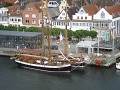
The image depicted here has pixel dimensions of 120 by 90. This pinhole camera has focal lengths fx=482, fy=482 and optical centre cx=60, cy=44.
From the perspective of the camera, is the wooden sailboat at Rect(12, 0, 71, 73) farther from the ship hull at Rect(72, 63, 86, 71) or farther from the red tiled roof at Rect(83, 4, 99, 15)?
the red tiled roof at Rect(83, 4, 99, 15)

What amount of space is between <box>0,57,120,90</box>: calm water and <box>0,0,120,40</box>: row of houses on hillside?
11.0 meters

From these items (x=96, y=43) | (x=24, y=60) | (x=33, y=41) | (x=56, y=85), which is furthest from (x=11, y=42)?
(x=56, y=85)

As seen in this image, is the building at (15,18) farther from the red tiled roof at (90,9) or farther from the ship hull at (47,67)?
the ship hull at (47,67)

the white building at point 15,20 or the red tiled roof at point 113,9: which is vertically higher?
the red tiled roof at point 113,9

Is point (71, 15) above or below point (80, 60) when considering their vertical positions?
above

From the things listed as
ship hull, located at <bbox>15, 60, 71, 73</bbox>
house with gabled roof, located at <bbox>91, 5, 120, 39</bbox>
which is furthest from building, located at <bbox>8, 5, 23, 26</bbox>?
ship hull, located at <bbox>15, 60, 71, 73</bbox>

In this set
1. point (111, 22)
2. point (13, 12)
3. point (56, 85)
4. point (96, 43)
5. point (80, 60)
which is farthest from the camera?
point (13, 12)

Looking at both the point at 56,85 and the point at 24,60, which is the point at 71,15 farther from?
the point at 56,85

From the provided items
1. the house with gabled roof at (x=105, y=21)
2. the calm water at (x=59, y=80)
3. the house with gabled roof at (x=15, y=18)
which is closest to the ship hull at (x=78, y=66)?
the calm water at (x=59, y=80)

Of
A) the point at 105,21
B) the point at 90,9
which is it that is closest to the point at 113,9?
the point at 90,9

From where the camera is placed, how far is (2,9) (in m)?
70.8

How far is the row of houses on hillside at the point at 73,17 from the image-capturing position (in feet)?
210

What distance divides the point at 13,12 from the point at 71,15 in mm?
9102

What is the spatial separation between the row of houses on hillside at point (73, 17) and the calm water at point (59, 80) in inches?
434
